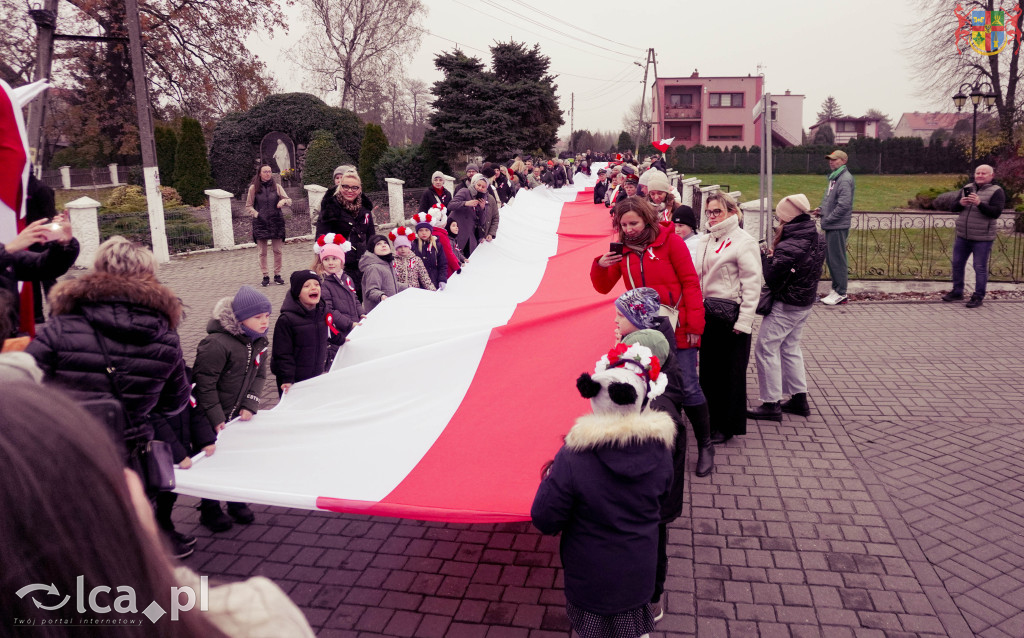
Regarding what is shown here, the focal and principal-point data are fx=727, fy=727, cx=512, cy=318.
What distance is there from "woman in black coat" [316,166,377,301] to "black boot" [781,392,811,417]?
14.4ft

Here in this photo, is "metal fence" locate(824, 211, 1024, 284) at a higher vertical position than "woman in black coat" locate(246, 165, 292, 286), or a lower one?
lower

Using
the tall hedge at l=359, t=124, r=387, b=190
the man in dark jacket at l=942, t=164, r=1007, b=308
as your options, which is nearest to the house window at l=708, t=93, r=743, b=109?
the tall hedge at l=359, t=124, r=387, b=190

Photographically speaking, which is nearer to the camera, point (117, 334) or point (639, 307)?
point (117, 334)

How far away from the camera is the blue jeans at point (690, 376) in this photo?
203 inches

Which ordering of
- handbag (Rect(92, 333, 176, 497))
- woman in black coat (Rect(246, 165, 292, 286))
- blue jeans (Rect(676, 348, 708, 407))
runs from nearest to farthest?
1. handbag (Rect(92, 333, 176, 497))
2. blue jeans (Rect(676, 348, 708, 407))
3. woman in black coat (Rect(246, 165, 292, 286))

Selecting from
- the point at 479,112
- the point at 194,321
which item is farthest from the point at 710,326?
the point at 479,112

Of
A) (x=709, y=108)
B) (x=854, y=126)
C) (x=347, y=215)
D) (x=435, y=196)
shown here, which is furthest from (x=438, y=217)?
(x=854, y=126)

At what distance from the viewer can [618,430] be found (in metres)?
2.75

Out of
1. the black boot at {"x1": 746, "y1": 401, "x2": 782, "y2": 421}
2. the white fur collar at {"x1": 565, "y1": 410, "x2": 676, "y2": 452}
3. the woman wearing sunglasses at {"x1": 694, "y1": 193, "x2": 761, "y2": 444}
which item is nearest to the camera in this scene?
the white fur collar at {"x1": 565, "y1": 410, "x2": 676, "y2": 452}

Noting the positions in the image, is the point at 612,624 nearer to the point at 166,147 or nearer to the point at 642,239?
the point at 642,239

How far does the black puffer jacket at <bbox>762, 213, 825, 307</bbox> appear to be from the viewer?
5957mm

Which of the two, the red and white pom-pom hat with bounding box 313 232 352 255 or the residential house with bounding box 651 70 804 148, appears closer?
the red and white pom-pom hat with bounding box 313 232 352 255

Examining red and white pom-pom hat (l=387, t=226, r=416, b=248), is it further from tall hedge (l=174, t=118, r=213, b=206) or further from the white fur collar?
tall hedge (l=174, t=118, r=213, b=206)

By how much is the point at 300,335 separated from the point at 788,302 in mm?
3945
